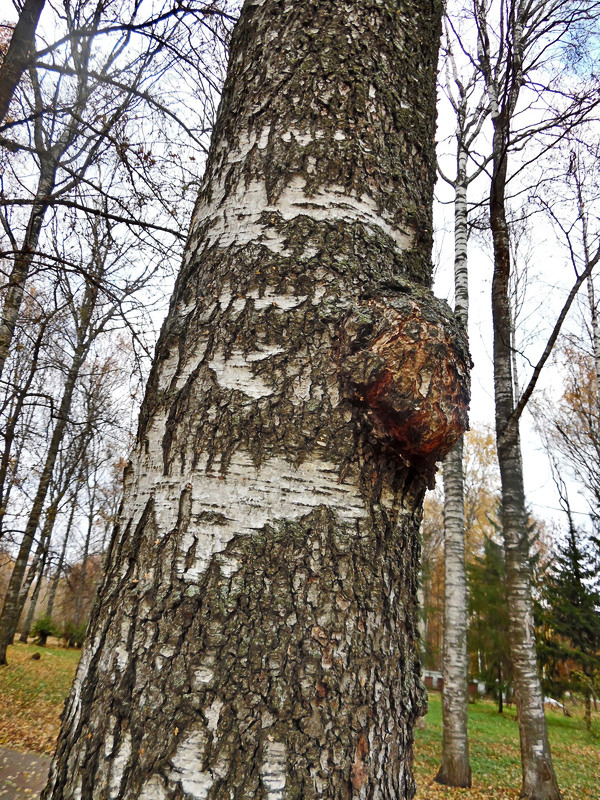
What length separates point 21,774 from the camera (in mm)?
5562

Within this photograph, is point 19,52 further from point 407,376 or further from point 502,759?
point 502,759

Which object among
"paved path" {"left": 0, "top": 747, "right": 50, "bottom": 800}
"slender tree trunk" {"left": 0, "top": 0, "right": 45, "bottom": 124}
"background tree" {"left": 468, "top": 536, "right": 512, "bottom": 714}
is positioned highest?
"slender tree trunk" {"left": 0, "top": 0, "right": 45, "bottom": 124}

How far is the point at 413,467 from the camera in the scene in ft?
3.34

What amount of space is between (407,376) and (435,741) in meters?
12.2

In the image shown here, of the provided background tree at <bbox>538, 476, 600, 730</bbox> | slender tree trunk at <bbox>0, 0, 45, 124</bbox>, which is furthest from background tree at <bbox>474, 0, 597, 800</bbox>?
background tree at <bbox>538, 476, 600, 730</bbox>

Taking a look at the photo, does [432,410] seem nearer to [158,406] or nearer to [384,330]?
[384,330]

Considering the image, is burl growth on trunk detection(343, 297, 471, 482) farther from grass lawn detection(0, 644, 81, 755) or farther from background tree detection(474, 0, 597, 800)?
grass lawn detection(0, 644, 81, 755)

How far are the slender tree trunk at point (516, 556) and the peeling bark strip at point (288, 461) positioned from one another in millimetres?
4747

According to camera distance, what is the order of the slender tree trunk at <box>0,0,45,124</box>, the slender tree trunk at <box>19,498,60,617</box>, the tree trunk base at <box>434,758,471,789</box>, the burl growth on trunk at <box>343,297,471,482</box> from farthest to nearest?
the slender tree trunk at <box>19,498,60,617</box>
the tree trunk base at <box>434,758,471,789</box>
the slender tree trunk at <box>0,0,45,124</box>
the burl growth on trunk at <box>343,297,471,482</box>

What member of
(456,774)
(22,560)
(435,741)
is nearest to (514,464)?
(456,774)

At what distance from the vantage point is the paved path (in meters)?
5.01

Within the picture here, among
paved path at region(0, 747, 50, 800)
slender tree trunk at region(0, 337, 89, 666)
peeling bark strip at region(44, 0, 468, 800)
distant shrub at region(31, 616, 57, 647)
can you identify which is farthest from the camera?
distant shrub at region(31, 616, 57, 647)

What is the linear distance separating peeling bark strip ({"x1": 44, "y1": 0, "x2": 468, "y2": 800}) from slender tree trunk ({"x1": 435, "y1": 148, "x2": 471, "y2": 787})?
17.9ft

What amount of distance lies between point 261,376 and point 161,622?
46cm
